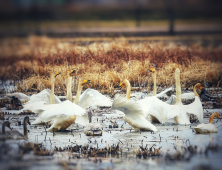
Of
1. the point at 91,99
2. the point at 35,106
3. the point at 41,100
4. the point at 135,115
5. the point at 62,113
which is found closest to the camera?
the point at 62,113

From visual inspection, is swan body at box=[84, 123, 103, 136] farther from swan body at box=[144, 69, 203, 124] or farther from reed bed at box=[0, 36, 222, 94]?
reed bed at box=[0, 36, 222, 94]

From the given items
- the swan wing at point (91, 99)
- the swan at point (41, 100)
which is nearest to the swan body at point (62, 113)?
the swan at point (41, 100)

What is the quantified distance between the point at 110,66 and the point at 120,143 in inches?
271

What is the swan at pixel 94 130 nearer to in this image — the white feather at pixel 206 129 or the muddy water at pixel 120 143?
the muddy water at pixel 120 143

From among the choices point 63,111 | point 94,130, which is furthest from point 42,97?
point 94,130

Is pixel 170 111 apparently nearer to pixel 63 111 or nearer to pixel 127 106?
pixel 127 106

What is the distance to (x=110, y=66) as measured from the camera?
13.2 metres

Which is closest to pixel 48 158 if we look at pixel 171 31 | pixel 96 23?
pixel 171 31

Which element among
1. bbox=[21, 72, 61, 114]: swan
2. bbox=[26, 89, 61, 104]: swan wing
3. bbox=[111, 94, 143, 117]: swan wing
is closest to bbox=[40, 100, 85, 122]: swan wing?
bbox=[21, 72, 61, 114]: swan

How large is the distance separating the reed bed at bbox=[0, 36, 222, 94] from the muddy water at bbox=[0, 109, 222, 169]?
10.7 ft

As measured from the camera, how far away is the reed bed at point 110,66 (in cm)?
1189

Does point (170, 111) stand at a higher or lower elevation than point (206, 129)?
higher

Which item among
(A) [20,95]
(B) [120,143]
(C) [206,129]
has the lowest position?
(B) [120,143]

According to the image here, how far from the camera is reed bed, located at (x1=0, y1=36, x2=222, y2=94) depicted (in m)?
11.9
